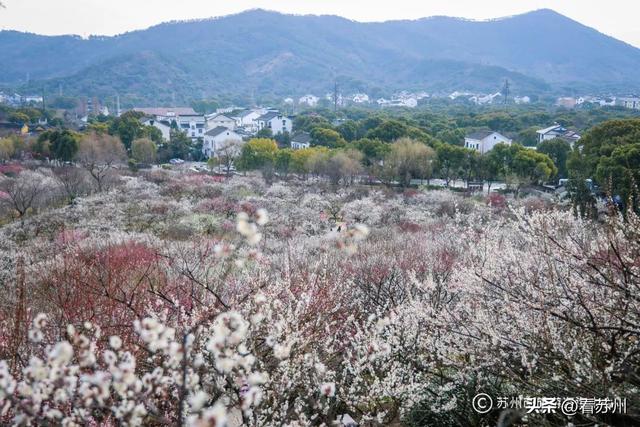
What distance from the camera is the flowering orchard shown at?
2508 mm

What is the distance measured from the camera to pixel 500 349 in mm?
4762

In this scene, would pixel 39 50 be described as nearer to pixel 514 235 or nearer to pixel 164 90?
pixel 164 90

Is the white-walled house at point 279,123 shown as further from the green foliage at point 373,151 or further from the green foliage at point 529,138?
the green foliage at point 373,151

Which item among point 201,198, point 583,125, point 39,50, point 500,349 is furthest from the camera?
point 39,50

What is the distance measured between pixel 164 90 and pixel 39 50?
291ft

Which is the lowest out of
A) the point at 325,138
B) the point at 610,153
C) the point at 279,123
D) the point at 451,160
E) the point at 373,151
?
the point at 451,160

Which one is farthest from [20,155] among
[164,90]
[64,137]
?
[164,90]

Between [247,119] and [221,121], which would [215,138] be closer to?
[221,121]

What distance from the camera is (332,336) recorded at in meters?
6.56

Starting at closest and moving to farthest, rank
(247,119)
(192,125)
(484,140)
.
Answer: (484,140) → (192,125) → (247,119)

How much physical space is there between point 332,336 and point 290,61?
15966cm

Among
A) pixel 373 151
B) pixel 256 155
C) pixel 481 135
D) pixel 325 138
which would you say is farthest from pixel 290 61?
pixel 373 151

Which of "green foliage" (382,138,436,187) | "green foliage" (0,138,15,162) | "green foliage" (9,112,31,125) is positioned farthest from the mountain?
"green foliage" (382,138,436,187)

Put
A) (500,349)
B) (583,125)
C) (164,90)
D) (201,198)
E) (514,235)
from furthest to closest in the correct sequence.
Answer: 1. (164,90)
2. (583,125)
3. (201,198)
4. (514,235)
5. (500,349)
